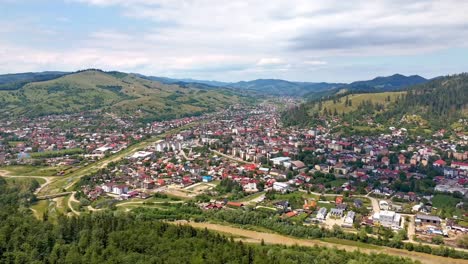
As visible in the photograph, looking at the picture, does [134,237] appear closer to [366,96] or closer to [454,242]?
[454,242]

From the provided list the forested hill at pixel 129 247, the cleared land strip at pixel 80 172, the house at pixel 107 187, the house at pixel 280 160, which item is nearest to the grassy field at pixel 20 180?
the cleared land strip at pixel 80 172

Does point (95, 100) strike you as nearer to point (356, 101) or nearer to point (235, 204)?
point (356, 101)

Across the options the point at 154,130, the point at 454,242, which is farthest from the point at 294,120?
the point at 454,242

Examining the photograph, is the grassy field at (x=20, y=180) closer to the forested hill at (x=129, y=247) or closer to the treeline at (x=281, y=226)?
the treeline at (x=281, y=226)

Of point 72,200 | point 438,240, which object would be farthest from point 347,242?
point 72,200

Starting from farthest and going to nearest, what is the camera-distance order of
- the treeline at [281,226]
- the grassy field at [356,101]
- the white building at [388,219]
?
the grassy field at [356,101], the white building at [388,219], the treeline at [281,226]

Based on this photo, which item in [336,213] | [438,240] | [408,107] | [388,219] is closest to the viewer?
[438,240]
